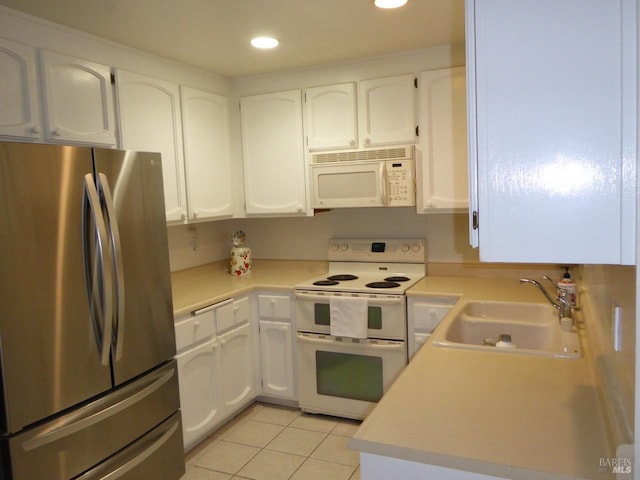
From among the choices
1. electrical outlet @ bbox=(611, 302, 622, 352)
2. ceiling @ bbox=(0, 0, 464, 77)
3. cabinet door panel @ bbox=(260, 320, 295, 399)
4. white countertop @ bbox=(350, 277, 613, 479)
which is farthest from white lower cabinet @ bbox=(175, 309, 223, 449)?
electrical outlet @ bbox=(611, 302, 622, 352)

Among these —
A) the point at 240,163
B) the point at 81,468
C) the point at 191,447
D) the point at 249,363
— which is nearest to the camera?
the point at 81,468

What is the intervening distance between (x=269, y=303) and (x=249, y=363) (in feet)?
1.36

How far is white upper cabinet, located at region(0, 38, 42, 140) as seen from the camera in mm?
1987

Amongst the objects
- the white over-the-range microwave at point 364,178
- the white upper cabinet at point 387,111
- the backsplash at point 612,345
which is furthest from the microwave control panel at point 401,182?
the backsplash at point 612,345

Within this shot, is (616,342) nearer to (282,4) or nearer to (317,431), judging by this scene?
(282,4)

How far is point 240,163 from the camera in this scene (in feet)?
11.4

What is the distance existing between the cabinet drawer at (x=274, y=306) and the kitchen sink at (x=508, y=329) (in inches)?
46.1

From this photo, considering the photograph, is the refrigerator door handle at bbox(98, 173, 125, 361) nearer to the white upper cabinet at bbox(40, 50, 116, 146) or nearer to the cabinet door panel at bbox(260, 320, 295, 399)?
the white upper cabinet at bbox(40, 50, 116, 146)

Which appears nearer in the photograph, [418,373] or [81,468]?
[418,373]

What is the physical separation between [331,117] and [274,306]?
50.8 inches

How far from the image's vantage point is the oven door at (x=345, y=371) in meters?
2.84

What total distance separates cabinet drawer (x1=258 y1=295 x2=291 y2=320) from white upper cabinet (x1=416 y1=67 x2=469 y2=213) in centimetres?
104

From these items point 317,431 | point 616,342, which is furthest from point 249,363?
point 616,342

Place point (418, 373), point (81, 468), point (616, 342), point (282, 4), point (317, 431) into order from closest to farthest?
point (616, 342) < point (418, 373) < point (81, 468) < point (282, 4) < point (317, 431)
